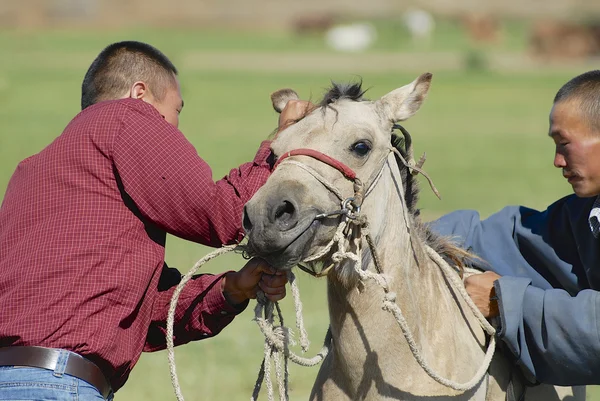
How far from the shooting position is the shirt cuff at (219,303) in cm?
437

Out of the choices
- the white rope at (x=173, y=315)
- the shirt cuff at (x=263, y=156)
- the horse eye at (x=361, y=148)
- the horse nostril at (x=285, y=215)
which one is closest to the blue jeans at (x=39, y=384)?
the white rope at (x=173, y=315)

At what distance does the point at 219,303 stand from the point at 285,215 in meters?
0.92

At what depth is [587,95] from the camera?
469 centimetres

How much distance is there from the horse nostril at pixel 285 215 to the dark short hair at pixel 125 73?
1077 millimetres

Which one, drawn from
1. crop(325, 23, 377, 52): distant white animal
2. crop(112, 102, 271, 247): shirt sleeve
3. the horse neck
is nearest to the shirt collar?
the horse neck

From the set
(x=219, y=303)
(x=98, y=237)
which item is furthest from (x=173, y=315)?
(x=98, y=237)

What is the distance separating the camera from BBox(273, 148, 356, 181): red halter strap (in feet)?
A: 12.6

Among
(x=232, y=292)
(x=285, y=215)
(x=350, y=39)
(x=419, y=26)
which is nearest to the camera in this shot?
(x=285, y=215)

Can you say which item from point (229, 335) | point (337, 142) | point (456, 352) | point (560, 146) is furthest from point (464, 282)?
point (229, 335)

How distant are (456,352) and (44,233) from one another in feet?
6.22

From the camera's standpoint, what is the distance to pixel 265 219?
11.7 feet

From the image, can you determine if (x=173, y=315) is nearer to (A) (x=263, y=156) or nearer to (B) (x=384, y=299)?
(A) (x=263, y=156)

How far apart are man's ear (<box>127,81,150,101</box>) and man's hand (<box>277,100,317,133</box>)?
25.0 inches

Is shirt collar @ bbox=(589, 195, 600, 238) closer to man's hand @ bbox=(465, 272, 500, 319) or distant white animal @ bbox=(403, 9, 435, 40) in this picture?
man's hand @ bbox=(465, 272, 500, 319)
